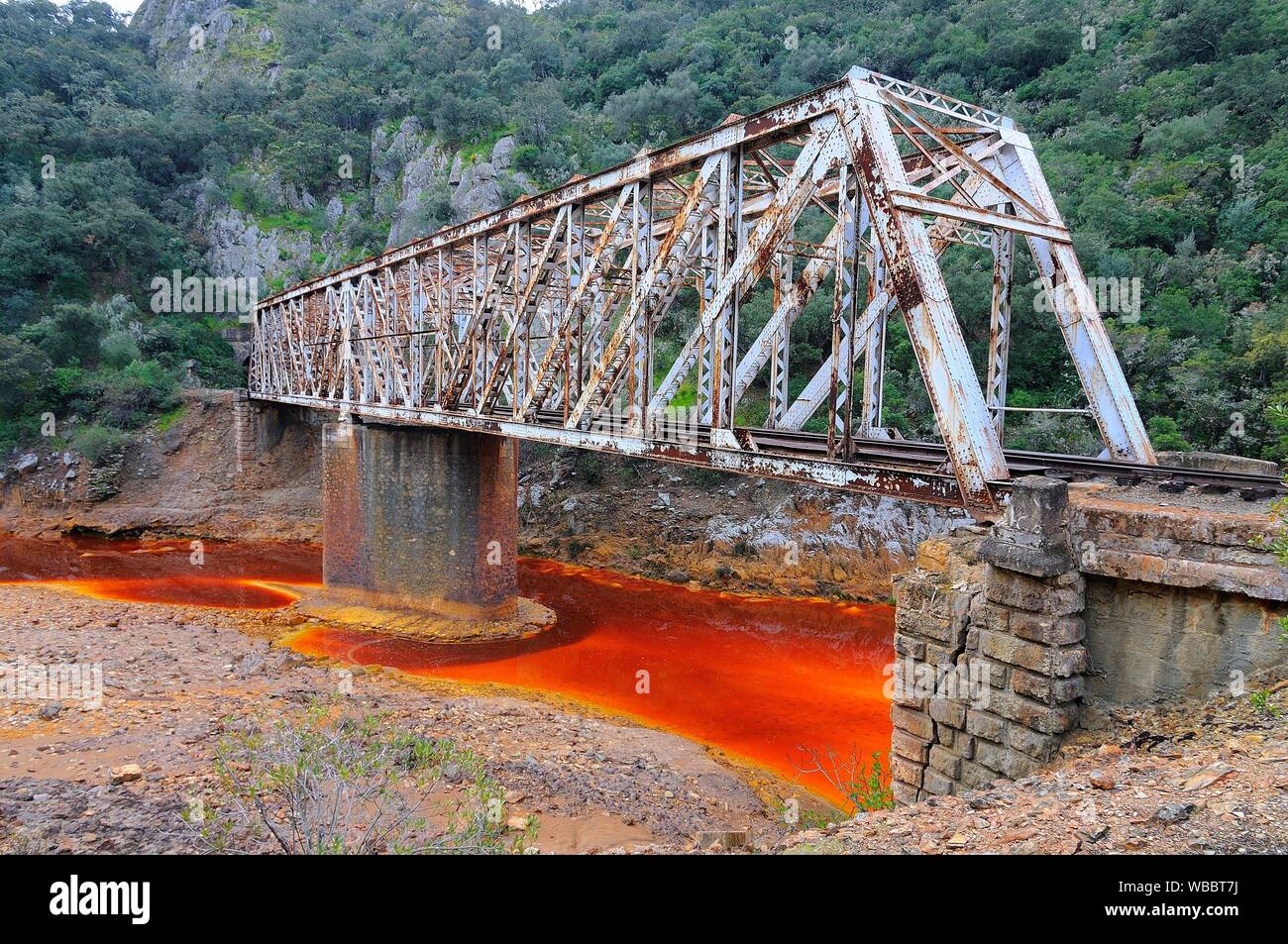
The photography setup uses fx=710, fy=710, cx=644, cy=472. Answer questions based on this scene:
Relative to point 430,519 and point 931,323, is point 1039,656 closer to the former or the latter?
point 931,323

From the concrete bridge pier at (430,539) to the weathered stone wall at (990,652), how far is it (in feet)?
45.2

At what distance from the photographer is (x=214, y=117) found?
56.7 m

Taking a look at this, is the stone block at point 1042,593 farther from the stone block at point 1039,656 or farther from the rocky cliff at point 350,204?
the rocky cliff at point 350,204

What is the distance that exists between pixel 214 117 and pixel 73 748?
63.7 metres

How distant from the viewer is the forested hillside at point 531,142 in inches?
900

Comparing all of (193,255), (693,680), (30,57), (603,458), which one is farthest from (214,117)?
(693,680)

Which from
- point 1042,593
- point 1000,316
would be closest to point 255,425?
point 1000,316

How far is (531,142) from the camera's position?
1895 inches

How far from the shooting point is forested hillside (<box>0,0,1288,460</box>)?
900 inches

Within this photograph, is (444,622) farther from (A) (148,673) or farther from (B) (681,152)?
(B) (681,152)

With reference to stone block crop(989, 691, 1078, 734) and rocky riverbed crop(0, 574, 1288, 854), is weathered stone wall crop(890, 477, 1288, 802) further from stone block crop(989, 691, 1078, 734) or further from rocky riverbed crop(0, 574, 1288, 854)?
rocky riverbed crop(0, 574, 1288, 854)

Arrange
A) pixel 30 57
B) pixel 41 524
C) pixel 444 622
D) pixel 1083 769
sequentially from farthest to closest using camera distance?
pixel 30 57 → pixel 41 524 → pixel 444 622 → pixel 1083 769

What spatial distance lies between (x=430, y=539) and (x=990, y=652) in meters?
15.7

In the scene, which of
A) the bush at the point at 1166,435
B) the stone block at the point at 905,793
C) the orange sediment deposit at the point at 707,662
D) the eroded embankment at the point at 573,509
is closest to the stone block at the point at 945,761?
the stone block at the point at 905,793
